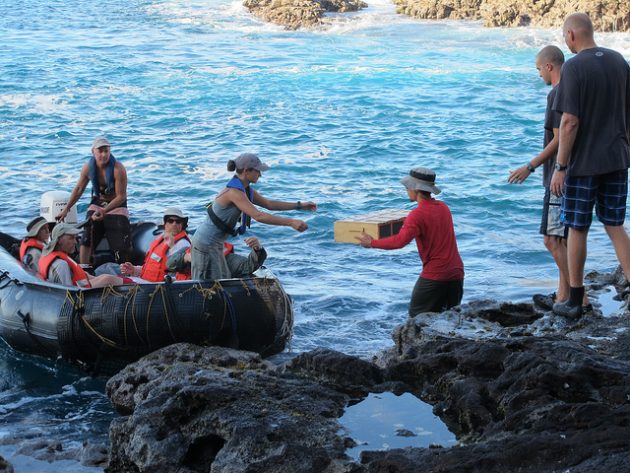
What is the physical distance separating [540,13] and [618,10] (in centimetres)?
297

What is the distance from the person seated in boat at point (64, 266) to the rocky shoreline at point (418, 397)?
88.1 inches

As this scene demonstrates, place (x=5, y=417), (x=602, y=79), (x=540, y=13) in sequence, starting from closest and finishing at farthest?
1. (x=602, y=79)
2. (x=5, y=417)
3. (x=540, y=13)

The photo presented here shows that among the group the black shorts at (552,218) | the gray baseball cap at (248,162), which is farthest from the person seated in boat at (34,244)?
the black shorts at (552,218)

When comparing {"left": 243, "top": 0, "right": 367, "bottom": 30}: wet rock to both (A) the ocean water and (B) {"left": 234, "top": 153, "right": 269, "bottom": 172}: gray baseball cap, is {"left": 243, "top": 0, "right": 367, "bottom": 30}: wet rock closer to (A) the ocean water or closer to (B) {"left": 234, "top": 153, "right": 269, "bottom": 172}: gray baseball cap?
(A) the ocean water

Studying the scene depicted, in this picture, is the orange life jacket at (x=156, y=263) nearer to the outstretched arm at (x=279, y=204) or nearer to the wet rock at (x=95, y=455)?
the outstretched arm at (x=279, y=204)

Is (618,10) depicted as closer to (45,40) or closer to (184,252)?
(45,40)

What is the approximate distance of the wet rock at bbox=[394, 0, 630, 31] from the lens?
103 ft

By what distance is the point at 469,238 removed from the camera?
14125 millimetres

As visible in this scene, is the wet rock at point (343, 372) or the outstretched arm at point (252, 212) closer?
the wet rock at point (343, 372)

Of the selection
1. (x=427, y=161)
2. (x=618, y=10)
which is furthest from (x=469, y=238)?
(x=618, y=10)

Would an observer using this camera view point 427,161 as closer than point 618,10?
Yes

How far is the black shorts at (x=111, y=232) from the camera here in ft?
33.9

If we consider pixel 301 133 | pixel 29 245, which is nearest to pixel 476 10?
pixel 301 133

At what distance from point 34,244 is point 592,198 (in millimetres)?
5498
